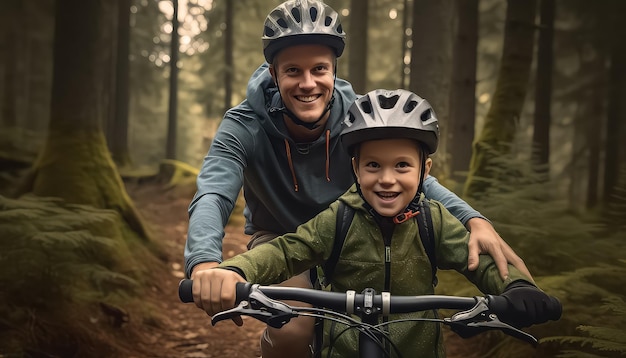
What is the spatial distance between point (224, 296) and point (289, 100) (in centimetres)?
160

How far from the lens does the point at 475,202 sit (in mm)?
7691

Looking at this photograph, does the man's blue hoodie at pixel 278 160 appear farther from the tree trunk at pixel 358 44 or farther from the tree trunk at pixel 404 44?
the tree trunk at pixel 404 44

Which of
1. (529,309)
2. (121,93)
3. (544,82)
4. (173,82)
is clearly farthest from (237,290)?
(173,82)

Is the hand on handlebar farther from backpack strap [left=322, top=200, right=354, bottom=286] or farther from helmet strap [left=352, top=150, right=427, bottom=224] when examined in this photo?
helmet strap [left=352, top=150, right=427, bottom=224]

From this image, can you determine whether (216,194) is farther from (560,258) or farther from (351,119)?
(560,258)

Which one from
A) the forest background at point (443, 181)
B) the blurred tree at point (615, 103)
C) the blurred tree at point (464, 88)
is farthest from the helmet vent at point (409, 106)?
the blurred tree at point (615, 103)

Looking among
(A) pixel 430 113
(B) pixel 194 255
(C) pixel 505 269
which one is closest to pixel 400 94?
(A) pixel 430 113

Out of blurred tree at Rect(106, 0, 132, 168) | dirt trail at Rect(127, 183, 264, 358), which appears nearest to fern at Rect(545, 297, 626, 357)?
dirt trail at Rect(127, 183, 264, 358)

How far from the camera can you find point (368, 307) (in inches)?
94.0

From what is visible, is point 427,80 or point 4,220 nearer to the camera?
point 4,220

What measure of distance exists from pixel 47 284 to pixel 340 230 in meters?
4.50

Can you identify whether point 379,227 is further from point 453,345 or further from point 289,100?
point 453,345

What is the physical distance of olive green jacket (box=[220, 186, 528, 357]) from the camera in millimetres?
2814

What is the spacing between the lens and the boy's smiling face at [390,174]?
2.92 metres
